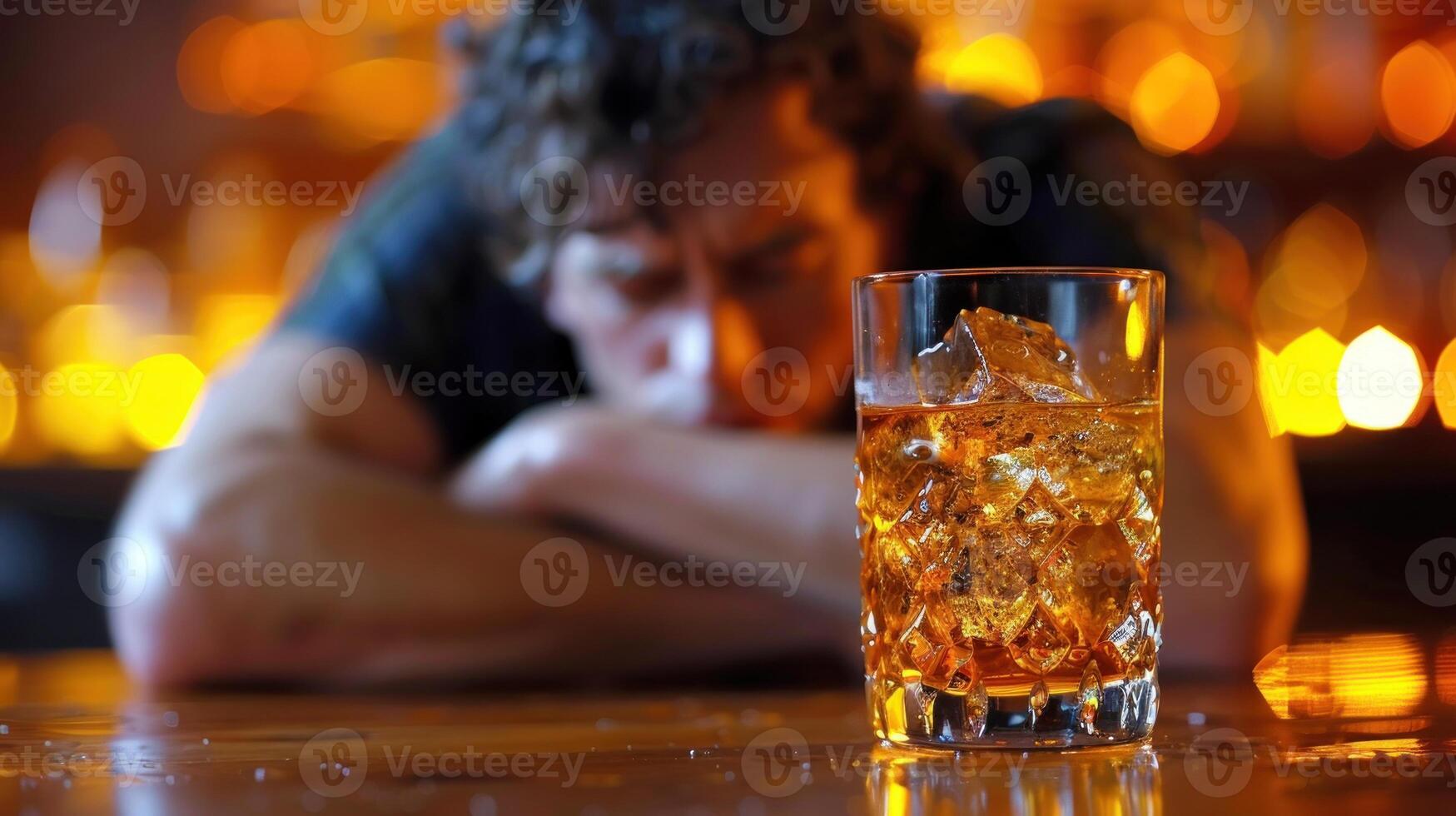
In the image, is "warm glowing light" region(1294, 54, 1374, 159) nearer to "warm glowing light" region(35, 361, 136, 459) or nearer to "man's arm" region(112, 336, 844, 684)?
"man's arm" region(112, 336, 844, 684)

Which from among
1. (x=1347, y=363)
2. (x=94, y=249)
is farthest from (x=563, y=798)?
(x=94, y=249)

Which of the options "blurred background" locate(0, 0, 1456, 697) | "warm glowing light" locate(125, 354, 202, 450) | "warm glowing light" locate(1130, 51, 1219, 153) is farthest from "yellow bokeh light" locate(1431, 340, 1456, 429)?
"warm glowing light" locate(125, 354, 202, 450)

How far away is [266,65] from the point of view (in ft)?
10.9

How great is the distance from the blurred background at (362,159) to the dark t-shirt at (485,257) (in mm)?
1441

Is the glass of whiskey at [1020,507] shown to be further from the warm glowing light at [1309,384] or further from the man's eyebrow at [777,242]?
the warm glowing light at [1309,384]

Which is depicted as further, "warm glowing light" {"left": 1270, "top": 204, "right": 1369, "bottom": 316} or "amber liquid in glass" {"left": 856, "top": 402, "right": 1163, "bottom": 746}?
"warm glowing light" {"left": 1270, "top": 204, "right": 1369, "bottom": 316}

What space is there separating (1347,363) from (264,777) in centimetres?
282

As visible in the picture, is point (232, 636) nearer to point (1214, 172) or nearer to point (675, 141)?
point (675, 141)

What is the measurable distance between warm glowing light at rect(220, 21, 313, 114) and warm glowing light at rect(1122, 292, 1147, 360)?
3022 millimetres

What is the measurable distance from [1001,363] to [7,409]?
9.51 feet

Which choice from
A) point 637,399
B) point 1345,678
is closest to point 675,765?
point 1345,678

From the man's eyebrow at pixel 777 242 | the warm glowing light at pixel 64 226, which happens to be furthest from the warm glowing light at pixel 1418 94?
the warm glowing light at pixel 64 226

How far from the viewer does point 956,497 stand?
0.58 meters

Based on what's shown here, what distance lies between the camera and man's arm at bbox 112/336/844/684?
3.68 feet
